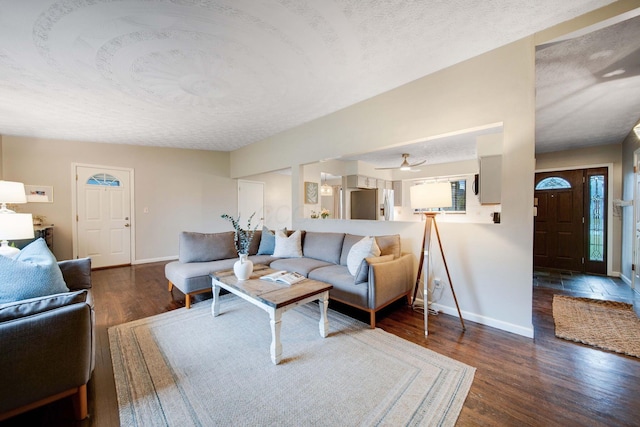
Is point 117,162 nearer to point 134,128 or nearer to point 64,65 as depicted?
point 134,128

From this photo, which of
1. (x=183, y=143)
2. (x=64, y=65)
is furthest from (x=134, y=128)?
(x=64, y=65)

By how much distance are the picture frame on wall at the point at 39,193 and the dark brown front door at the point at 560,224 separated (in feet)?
30.9

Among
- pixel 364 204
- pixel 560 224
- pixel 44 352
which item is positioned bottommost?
pixel 44 352

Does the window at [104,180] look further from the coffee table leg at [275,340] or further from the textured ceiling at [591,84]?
the textured ceiling at [591,84]

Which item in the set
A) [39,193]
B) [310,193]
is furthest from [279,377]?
[39,193]

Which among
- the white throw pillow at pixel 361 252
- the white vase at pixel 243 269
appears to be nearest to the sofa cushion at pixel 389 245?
the white throw pillow at pixel 361 252

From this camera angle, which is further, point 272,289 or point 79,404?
point 272,289

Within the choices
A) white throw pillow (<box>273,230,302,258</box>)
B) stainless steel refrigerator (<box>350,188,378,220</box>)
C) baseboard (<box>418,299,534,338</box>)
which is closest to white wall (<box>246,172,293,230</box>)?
white throw pillow (<box>273,230,302,258</box>)

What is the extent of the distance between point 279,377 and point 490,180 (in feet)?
8.51

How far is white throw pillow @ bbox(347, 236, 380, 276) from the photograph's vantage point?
270 centimetres

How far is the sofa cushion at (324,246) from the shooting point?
343cm

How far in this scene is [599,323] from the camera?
2482 mm

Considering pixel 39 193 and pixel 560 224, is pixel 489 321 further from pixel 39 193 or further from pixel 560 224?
pixel 39 193

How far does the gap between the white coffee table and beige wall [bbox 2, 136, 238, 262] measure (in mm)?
3819
